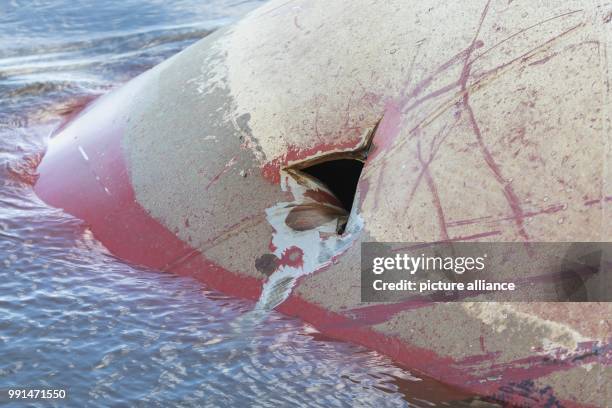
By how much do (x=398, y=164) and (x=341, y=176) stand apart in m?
0.33

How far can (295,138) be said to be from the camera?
2.95 m

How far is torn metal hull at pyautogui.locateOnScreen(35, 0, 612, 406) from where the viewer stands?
250 centimetres

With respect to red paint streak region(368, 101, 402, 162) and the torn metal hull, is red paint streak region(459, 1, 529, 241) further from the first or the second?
red paint streak region(368, 101, 402, 162)

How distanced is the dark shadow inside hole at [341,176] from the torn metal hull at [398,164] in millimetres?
89

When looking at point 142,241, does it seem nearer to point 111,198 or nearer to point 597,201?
point 111,198

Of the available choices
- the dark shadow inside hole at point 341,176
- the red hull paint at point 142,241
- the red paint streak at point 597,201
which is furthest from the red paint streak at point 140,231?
the red paint streak at point 597,201

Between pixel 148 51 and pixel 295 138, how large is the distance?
3053mm

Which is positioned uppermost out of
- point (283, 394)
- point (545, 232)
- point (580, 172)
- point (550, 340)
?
point (580, 172)

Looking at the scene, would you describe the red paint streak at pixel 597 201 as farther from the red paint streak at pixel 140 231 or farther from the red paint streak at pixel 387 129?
the red paint streak at pixel 387 129

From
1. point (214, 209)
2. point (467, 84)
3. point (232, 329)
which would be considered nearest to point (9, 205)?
point (214, 209)

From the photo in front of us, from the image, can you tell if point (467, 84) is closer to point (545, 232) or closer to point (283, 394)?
point (545, 232)

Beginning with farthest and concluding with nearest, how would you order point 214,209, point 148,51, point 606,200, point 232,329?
1. point 148,51
2. point 214,209
3. point 232,329
4. point 606,200

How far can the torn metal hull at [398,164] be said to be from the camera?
250 cm

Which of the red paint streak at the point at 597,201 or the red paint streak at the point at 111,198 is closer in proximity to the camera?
the red paint streak at the point at 597,201
